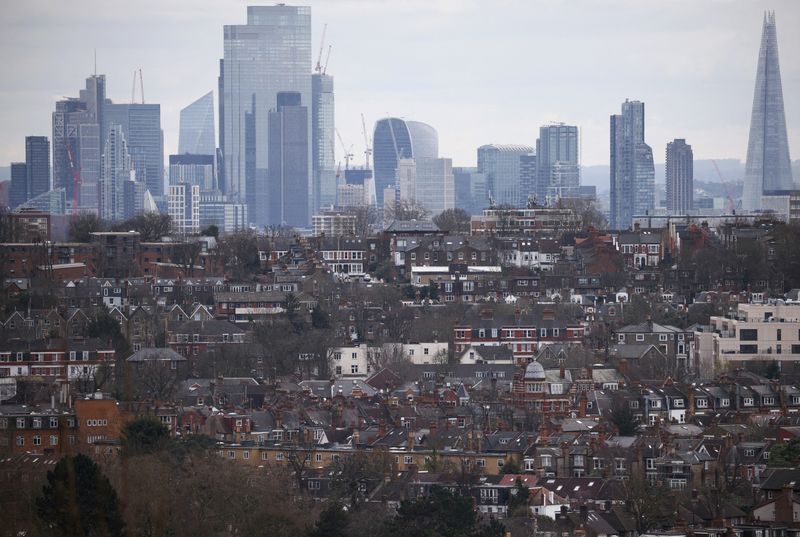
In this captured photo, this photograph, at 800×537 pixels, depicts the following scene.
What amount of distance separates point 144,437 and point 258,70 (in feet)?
470

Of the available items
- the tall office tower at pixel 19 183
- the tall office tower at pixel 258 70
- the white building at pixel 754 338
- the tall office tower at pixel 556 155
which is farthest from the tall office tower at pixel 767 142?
the white building at pixel 754 338

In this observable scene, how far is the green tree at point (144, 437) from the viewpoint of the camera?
29188 mm

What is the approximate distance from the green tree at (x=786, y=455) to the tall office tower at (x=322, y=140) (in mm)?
125016

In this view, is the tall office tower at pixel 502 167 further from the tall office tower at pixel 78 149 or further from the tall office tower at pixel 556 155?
the tall office tower at pixel 78 149

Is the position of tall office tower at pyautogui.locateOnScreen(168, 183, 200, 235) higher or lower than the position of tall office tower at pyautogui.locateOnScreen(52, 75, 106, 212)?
lower

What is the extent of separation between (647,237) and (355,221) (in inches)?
850

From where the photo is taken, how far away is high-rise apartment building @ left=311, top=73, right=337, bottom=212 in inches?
6255

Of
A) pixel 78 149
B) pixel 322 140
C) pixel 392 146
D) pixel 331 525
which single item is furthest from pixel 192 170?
pixel 331 525

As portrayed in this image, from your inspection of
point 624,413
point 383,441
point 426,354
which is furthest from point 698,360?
point 383,441

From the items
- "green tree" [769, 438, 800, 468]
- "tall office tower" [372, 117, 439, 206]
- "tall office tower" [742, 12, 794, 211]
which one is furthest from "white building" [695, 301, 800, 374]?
"tall office tower" [372, 117, 439, 206]

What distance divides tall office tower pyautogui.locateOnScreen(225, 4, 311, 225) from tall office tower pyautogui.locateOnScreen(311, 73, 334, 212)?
97 centimetres

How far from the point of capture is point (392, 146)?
156625 mm

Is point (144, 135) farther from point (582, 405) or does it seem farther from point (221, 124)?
point (582, 405)

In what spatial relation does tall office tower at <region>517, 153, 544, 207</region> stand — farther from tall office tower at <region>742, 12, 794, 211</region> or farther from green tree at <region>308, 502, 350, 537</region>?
green tree at <region>308, 502, 350, 537</region>
